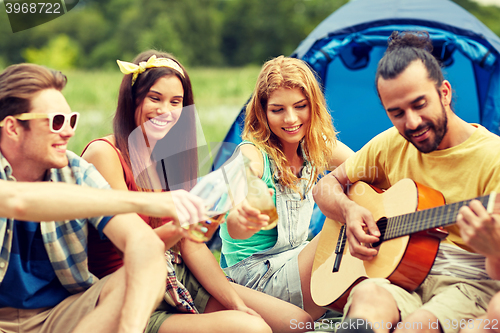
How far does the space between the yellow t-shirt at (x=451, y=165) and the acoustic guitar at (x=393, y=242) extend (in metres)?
0.07

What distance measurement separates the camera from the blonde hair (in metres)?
2.30

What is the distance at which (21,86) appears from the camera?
1629 mm

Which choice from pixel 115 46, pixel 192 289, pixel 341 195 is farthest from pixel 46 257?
pixel 115 46

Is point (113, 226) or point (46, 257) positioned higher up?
point (113, 226)

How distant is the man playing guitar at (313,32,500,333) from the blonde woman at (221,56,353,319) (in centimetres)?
46

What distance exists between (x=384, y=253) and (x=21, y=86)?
1442mm

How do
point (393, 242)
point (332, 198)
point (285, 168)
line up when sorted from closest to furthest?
point (393, 242) → point (332, 198) → point (285, 168)

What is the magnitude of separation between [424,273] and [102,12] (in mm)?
33631

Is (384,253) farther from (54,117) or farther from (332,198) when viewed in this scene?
(54,117)

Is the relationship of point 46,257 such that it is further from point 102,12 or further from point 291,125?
point 102,12

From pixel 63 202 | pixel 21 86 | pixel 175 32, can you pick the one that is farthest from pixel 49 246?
pixel 175 32

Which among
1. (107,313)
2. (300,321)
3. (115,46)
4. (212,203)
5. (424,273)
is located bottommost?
(300,321)

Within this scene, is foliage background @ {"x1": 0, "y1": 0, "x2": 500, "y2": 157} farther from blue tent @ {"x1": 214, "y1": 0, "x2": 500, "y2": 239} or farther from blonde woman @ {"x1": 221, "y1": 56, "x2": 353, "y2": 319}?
blonde woman @ {"x1": 221, "y1": 56, "x2": 353, "y2": 319}

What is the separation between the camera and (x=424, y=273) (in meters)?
1.63
